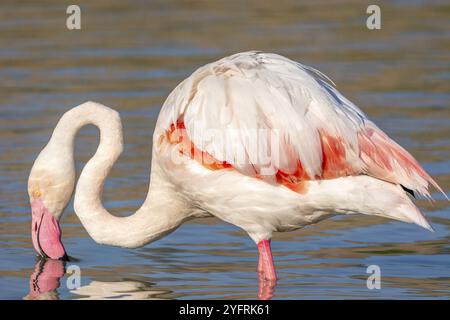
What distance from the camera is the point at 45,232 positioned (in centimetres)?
801

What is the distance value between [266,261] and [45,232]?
1.54 meters

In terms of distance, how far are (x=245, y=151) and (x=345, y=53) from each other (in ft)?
26.1

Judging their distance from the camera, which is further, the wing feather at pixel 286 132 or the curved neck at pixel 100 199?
the curved neck at pixel 100 199

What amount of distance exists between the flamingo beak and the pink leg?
1404 mm

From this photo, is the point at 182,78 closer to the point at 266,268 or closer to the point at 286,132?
the point at 266,268

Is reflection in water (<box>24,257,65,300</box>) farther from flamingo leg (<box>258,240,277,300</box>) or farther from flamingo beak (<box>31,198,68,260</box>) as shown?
flamingo leg (<box>258,240,277,300</box>)

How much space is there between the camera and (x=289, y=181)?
7250mm

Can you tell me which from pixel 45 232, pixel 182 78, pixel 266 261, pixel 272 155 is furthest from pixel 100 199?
pixel 182 78

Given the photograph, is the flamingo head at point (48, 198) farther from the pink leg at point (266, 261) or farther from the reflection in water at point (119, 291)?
the pink leg at point (266, 261)

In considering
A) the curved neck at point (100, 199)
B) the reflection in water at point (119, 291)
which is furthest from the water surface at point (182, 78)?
the curved neck at point (100, 199)

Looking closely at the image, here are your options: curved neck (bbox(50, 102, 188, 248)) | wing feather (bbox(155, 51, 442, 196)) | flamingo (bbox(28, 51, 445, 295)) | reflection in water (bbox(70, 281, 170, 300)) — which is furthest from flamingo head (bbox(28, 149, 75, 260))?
wing feather (bbox(155, 51, 442, 196))

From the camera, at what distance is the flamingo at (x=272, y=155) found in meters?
7.11

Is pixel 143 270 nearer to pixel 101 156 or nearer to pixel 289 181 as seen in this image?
pixel 101 156
